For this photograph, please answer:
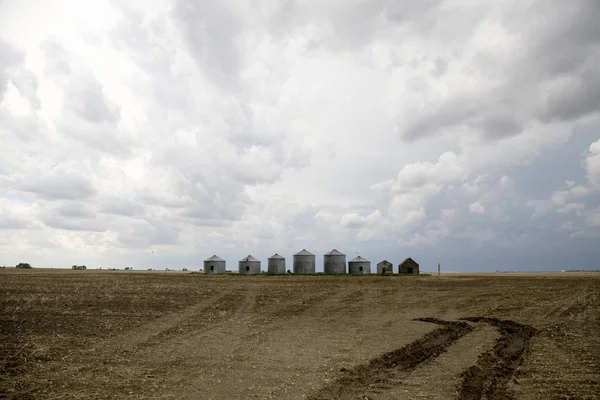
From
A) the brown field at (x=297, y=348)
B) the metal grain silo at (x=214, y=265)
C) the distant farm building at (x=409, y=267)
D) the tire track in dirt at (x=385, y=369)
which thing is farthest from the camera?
the metal grain silo at (x=214, y=265)

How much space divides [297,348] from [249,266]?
6520 centimetres

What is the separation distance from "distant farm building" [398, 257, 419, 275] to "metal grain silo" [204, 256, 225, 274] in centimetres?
Result: 3401

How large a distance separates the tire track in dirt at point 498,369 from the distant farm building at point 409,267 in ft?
193

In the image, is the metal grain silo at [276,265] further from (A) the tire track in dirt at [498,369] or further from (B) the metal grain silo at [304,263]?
(A) the tire track in dirt at [498,369]

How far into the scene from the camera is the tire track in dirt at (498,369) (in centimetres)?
1160

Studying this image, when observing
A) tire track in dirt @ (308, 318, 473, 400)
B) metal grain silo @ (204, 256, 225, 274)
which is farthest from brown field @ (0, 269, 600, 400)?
metal grain silo @ (204, 256, 225, 274)

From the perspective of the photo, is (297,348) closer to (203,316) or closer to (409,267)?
(203,316)

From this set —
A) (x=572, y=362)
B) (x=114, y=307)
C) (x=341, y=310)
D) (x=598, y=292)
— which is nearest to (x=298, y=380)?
(x=572, y=362)

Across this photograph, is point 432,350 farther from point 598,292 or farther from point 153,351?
point 598,292

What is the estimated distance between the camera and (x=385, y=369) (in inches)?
552

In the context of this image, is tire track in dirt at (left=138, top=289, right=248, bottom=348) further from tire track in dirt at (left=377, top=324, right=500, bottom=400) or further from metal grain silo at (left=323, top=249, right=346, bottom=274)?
metal grain silo at (left=323, top=249, right=346, bottom=274)

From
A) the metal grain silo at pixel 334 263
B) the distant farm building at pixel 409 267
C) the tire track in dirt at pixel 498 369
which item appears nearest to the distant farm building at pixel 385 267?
the distant farm building at pixel 409 267

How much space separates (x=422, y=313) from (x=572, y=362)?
11674 mm

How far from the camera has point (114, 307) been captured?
26609mm
